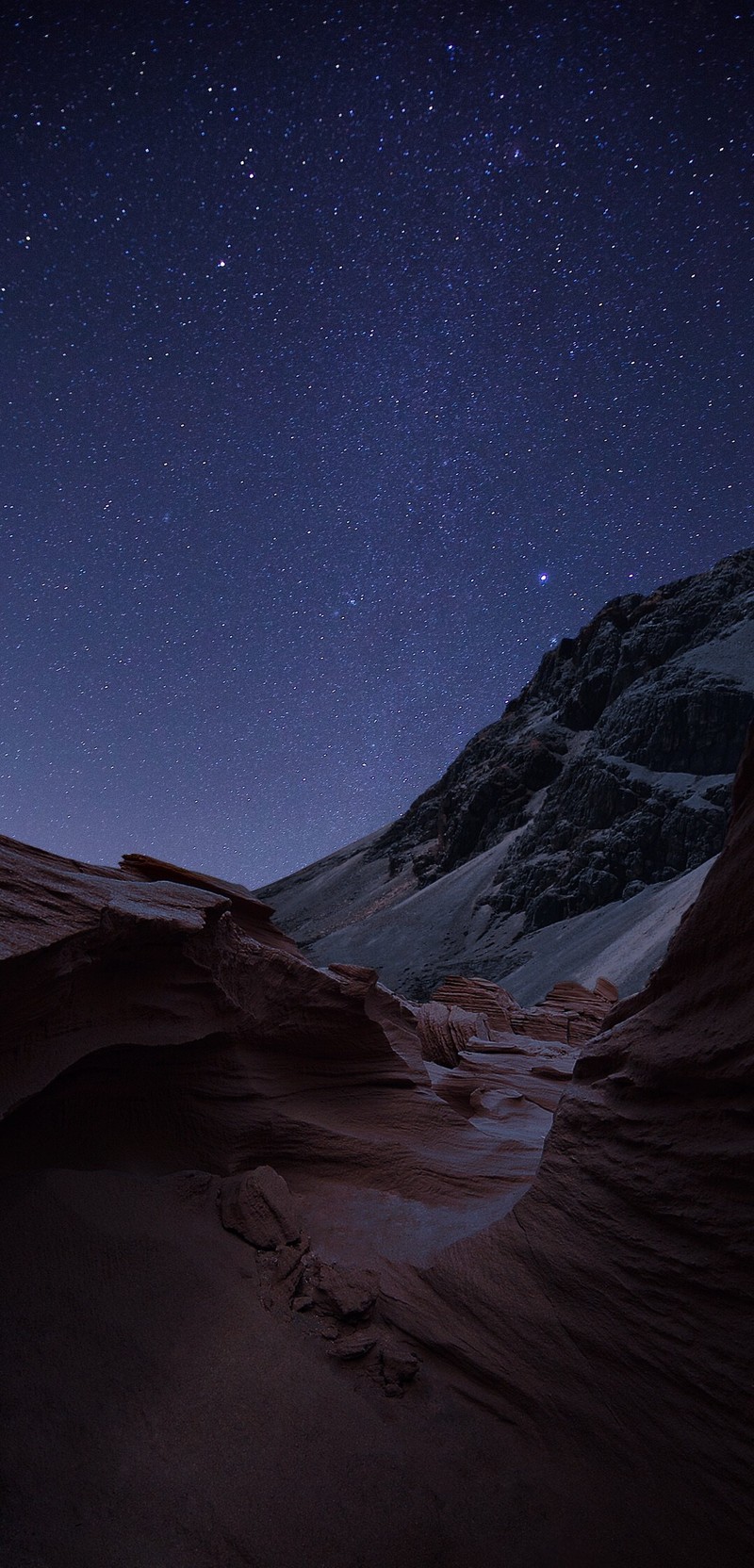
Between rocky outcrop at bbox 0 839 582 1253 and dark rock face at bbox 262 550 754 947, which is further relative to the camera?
dark rock face at bbox 262 550 754 947

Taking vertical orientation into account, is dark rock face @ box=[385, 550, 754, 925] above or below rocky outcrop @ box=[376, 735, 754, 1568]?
above

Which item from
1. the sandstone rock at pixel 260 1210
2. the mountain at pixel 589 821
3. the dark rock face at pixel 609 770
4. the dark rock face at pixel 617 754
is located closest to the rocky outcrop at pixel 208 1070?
the sandstone rock at pixel 260 1210

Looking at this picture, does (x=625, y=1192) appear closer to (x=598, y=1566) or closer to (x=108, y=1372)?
(x=598, y=1566)

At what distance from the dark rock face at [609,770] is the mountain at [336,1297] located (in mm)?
46267

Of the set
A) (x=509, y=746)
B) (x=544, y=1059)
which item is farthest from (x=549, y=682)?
(x=544, y=1059)

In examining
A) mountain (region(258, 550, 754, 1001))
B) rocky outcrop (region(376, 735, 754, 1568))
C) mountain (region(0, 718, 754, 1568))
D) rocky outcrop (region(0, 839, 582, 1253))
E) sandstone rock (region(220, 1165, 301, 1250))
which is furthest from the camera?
mountain (region(258, 550, 754, 1001))

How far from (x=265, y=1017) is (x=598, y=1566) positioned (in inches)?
174

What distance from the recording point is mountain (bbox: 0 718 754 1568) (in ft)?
9.61

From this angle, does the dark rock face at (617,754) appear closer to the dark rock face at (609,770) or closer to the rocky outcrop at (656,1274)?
the dark rock face at (609,770)

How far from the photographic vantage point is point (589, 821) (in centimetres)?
7188

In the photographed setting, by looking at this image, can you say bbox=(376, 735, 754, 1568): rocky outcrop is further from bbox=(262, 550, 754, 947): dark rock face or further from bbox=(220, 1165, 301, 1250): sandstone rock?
bbox=(262, 550, 754, 947): dark rock face

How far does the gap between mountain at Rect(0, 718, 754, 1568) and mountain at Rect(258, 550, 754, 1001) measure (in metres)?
34.9

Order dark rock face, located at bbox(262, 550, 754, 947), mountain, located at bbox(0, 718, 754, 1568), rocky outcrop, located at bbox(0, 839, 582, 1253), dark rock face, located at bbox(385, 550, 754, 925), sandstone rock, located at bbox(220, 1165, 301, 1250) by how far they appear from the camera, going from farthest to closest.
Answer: dark rock face, located at bbox(262, 550, 754, 947), dark rock face, located at bbox(385, 550, 754, 925), sandstone rock, located at bbox(220, 1165, 301, 1250), rocky outcrop, located at bbox(0, 839, 582, 1253), mountain, located at bbox(0, 718, 754, 1568)

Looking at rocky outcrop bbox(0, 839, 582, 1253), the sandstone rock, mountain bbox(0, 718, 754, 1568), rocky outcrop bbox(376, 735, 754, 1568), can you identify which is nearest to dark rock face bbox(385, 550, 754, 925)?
rocky outcrop bbox(0, 839, 582, 1253)
